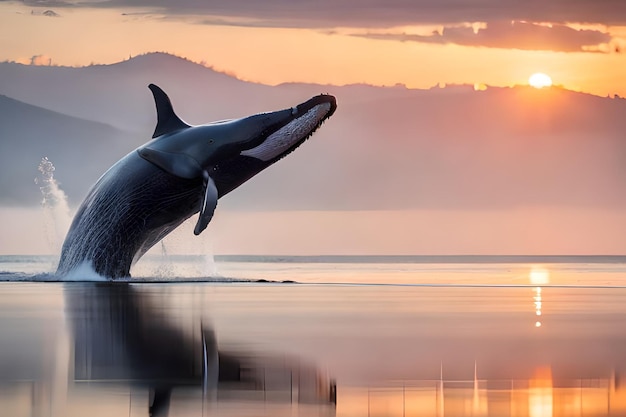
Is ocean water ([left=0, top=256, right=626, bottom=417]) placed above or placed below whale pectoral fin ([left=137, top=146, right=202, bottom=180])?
below

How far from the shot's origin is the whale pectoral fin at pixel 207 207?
21.5m

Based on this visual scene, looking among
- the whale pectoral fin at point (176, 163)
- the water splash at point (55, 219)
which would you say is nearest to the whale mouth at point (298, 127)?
the whale pectoral fin at point (176, 163)

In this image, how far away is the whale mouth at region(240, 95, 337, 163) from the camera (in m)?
22.1

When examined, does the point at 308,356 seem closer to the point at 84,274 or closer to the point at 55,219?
the point at 84,274

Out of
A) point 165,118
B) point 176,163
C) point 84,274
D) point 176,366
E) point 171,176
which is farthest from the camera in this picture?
point 84,274

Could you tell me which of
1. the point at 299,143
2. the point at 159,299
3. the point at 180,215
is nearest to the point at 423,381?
the point at 159,299

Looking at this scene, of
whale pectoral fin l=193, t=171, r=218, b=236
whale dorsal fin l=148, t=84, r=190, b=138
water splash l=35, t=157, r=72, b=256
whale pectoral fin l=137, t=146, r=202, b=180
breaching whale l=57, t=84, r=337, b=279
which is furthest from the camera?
water splash l=35, t=157, r=72, b=256

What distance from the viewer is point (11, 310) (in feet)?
54.0

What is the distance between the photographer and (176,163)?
22578 millimetres

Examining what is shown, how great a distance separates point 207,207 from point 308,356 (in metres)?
10.6

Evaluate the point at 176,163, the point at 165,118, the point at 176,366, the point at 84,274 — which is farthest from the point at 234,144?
the point at 176,366

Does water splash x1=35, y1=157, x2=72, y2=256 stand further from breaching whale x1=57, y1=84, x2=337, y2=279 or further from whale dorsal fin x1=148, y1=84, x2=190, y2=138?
whale dorsal fin x1=148, y1=84, x2=190, y2=138

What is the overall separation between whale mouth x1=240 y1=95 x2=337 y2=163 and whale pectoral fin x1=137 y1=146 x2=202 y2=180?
982 millimetres

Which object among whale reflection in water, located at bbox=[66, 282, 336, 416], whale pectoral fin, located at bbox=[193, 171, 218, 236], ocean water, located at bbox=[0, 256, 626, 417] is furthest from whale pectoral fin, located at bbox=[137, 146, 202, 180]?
whale reflection in water, located at bbox=[66, 282, 336, 416]
